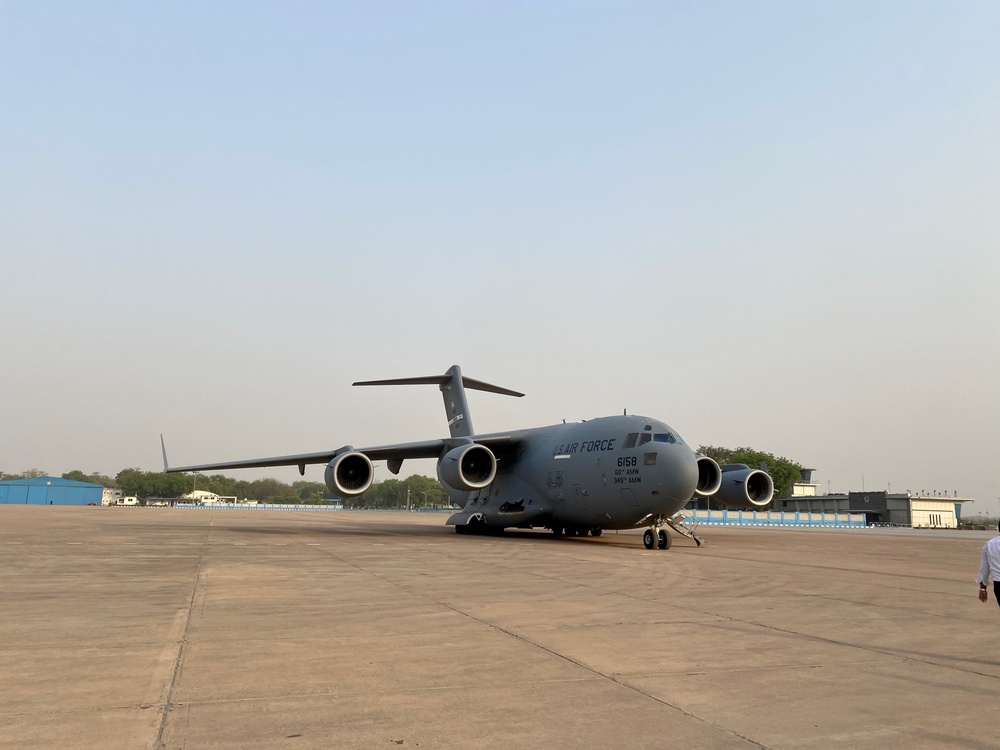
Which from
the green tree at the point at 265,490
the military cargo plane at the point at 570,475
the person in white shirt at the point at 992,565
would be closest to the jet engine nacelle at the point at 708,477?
the military cargo plane at the point at 570,475

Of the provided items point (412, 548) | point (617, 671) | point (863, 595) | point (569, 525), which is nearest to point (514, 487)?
point (569, 525)

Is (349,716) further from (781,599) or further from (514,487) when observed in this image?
(514,487)

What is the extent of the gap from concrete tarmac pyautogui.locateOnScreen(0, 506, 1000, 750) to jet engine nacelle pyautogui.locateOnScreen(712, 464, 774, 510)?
11.3m

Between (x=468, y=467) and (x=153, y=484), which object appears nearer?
(x=468, y=467)

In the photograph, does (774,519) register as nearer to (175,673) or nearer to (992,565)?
(992,565)

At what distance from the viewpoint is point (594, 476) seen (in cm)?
1861

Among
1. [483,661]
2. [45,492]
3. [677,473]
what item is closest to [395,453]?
[677,473]

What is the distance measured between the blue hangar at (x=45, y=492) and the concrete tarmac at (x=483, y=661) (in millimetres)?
98370

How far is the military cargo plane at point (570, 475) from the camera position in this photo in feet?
55.8

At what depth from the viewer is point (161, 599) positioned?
7727mm

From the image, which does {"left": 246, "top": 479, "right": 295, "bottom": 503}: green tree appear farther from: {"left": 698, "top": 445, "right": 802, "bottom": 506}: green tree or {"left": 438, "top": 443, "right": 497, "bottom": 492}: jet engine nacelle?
{"left": 438, "top": 443, "right": 497, "bottom": 492}: jet engine nacelle

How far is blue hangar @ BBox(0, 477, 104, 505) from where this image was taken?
305 ft

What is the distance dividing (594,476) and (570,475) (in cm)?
112

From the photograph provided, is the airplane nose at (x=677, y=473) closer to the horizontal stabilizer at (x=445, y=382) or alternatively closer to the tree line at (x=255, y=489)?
the horizontal stabilizer at (x=445, y=382)
